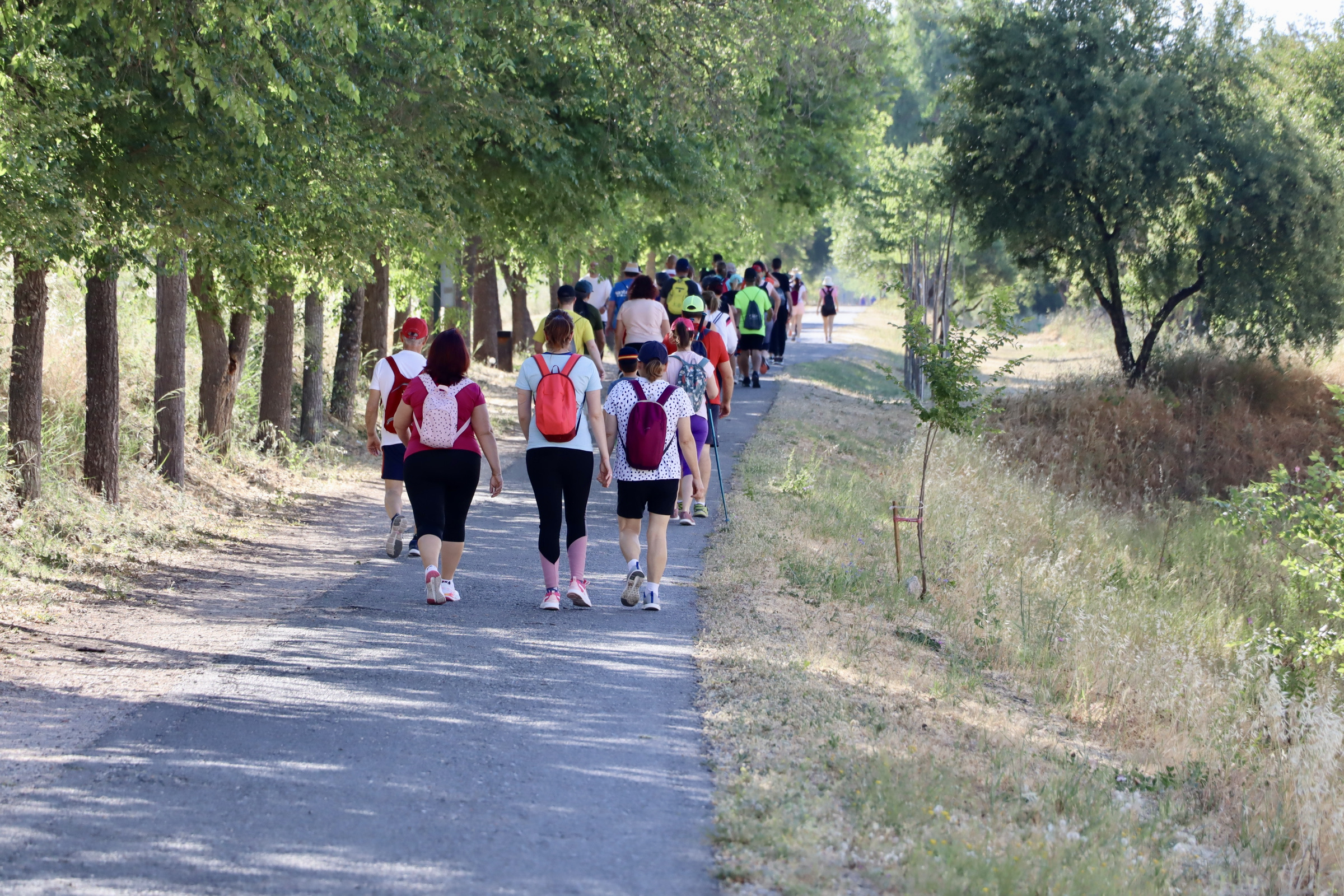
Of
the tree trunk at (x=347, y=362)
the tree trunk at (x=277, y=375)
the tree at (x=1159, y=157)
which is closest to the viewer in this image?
the tree trunk at (x=277, y=375)

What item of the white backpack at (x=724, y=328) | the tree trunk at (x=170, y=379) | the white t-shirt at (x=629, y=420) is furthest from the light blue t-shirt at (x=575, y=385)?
the tree trunk at (x=170, y=379)

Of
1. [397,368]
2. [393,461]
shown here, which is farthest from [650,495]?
[393,461]

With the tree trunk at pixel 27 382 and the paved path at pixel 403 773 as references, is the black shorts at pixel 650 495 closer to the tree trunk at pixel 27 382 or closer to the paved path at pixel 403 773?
the paved path at pixel 403 773

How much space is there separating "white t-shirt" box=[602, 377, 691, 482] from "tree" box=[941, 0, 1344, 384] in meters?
17.3

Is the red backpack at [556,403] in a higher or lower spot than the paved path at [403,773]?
higher

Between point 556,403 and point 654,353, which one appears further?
point 654,353

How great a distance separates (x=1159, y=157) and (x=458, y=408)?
Result: 62.7 feet

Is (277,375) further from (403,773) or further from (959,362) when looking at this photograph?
(403,773)

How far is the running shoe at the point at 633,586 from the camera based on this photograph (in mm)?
8469

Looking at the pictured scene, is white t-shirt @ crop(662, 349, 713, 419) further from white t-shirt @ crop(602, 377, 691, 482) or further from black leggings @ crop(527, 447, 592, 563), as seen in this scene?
black leggings @ crop(527, 447, 592, 563)

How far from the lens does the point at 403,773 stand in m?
5.36

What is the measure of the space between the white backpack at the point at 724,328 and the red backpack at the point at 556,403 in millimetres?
4063

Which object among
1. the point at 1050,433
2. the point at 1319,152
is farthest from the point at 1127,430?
the point at 1319,152

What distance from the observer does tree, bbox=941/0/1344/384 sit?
23250mm
